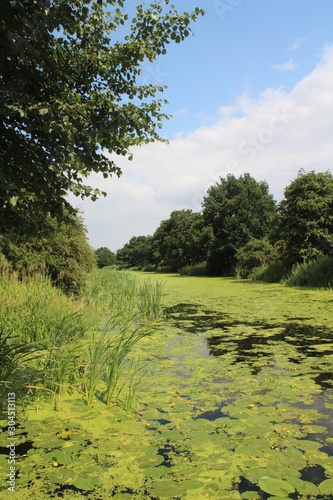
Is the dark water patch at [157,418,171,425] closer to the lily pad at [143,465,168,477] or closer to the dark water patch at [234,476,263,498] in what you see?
the lily pad at [143,465,168,477]

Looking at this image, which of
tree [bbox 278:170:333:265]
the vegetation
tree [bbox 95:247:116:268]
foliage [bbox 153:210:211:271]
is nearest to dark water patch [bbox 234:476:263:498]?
the vegetation

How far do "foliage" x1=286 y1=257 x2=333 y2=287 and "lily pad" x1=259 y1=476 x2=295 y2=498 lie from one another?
11.1 metres

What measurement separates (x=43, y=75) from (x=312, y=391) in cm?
355

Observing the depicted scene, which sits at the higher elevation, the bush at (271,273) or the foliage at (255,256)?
the foliage at (255,256)

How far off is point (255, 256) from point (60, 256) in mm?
13676

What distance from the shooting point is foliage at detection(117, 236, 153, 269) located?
179 feet

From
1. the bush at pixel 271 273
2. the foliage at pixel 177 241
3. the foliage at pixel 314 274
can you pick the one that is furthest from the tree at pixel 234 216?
the foliage at pixel 314 274

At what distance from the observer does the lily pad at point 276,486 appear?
197 cm

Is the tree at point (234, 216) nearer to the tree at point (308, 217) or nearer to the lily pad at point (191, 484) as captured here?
the tree at point (308, 217)

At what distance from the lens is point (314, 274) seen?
13.5 m

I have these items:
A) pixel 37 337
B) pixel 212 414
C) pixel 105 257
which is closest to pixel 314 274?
pixel 37 337

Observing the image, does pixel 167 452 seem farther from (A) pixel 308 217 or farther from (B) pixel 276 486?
(A) pixel 308 217

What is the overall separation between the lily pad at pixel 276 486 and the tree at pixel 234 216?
920 inches

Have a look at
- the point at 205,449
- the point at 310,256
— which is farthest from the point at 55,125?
the point at 310,256
